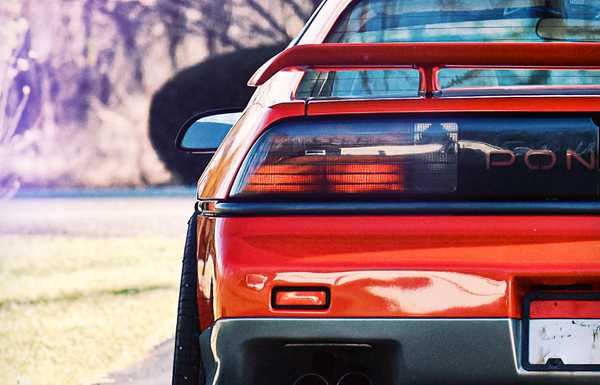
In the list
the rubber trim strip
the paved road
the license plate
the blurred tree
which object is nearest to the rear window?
the rubber trim strip

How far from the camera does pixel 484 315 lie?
2.47 metres

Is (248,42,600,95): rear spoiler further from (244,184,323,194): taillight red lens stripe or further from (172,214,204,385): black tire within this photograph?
(172,214,204,385): black tire

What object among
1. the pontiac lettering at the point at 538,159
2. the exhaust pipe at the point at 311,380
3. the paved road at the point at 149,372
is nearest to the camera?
the pontiac lettering at the point at 538,159

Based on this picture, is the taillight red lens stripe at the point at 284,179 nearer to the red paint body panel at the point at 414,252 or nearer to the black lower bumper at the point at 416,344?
the red paint body panel at the point at 414,252

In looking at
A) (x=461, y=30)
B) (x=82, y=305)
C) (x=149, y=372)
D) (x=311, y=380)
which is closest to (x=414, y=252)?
(x=311, y=380)

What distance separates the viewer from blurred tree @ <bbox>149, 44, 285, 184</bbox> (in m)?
19.8

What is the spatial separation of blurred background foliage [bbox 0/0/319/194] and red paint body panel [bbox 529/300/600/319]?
57.1ft

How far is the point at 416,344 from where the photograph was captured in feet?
8.11

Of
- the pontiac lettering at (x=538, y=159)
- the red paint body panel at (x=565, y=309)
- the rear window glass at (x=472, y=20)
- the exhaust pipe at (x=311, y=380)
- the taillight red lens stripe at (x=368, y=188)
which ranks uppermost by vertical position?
the rear window glass at (x=472, y=20)

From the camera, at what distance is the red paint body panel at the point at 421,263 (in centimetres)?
246

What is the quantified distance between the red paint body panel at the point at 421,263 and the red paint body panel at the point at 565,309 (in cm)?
Answer: 5

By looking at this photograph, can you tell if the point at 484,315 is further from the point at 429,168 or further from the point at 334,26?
the point at 334,26

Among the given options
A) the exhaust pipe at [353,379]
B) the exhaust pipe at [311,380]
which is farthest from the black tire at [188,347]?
the exhaust pipe at [353,379]

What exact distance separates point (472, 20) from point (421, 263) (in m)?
1.60
